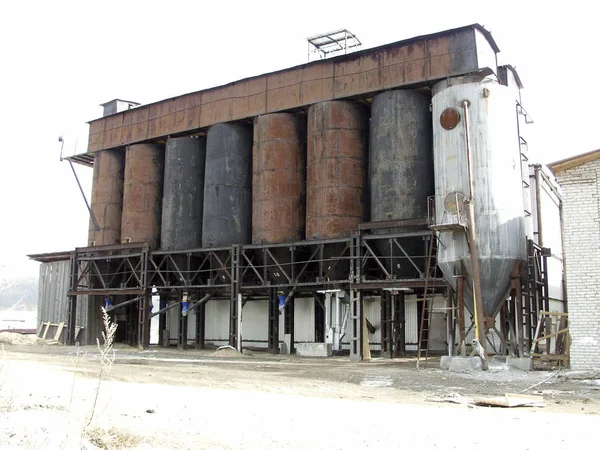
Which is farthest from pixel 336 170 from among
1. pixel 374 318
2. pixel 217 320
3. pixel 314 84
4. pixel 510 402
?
pixel 510 402

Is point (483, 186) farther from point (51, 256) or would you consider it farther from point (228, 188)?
point (51, 256)

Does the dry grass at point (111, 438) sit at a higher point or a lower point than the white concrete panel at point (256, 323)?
lower

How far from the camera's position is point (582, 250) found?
17125 mm

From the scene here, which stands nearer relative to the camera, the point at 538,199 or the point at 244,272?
the point at 244,272

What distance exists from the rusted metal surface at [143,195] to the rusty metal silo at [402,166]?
12810 millimetres

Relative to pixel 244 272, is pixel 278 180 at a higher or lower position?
higher

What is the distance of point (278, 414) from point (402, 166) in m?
16.0

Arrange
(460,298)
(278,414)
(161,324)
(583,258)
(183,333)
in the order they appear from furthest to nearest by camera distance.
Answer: (161,324) < (183,333) < (460,298) < (583,258) < (278,414)

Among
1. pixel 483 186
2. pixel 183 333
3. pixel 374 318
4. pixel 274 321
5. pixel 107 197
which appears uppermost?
pixel 107 197

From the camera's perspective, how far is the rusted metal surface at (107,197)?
34.3 metres

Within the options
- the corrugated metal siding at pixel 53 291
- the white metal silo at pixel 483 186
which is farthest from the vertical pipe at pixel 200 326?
the white metal silo at pixel 483 186

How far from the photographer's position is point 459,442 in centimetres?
748

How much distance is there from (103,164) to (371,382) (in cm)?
2457

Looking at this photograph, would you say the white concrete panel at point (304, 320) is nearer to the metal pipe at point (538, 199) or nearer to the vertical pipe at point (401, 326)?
the vertical pipe at point (401, 326)
